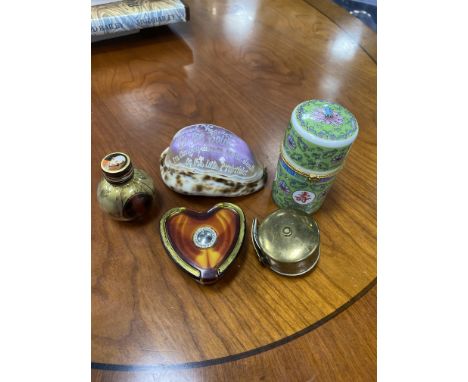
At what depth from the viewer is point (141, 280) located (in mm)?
495

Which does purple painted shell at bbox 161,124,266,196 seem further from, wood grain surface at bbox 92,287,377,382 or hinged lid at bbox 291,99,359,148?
wood grain surface at bbox 92,287,377,382

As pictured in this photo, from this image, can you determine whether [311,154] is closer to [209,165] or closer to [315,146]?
[315,146]

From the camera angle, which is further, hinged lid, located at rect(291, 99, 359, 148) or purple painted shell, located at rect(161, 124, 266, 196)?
purple painted shell, located at rect(161, 124, 266, 196)

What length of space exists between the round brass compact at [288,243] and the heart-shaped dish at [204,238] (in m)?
0.03

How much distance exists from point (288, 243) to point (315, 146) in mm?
140

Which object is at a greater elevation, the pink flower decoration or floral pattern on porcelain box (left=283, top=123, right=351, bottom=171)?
Answer: the pink flower decoration

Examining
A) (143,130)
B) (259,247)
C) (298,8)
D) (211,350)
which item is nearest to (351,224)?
(259,247)

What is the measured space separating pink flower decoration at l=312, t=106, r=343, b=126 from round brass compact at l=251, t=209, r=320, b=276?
14cm

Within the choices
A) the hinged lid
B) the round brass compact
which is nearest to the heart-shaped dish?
the round brass compact

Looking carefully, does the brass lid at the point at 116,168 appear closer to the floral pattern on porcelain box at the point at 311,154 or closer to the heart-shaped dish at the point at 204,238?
the heart-shaped dish at the point at 204,238

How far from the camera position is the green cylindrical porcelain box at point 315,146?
43cm

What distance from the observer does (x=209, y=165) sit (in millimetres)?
529

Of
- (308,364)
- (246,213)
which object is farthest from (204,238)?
(308,364)

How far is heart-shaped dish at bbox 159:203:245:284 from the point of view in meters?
0.47
